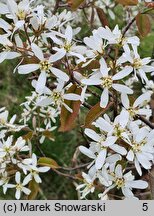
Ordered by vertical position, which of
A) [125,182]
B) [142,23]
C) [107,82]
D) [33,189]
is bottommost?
[33,189]

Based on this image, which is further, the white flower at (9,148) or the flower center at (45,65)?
the white flower at (9,148)

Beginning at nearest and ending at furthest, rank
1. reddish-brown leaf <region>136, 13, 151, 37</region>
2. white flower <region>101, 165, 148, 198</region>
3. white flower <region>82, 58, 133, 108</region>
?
white flower <region>82, 58, 133, 108</region> < white flower <region>101, 165, 148, 198</region> < reddish-brown leaf <region>136, 13, 151, 37</region>

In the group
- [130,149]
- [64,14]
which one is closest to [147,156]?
[130,149]

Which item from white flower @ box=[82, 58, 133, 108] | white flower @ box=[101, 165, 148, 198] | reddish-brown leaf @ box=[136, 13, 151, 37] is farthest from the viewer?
reddish-brown leaf @ box=[136, 13, 151, 37]

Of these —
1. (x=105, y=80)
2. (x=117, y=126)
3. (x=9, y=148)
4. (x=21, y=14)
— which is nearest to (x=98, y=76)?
(x=105, y=80)

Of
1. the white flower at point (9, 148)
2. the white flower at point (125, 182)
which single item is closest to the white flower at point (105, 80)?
the white flower at point (125, 182)

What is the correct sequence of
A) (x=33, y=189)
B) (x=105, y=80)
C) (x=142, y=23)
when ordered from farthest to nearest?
(x=33, y=189) < (x=142, y=23) < (x=105, y=80)

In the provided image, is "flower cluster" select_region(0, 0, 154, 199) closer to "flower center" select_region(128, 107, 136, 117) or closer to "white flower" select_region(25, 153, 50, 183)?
"flower center" select_region(128, 107, 136, 117)

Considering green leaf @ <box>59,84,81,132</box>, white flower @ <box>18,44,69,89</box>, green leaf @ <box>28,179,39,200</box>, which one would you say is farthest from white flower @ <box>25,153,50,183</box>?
white flower @ <box>18,44,69,89</box>

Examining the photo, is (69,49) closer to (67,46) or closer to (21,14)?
(67,46)

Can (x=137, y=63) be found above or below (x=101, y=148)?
above

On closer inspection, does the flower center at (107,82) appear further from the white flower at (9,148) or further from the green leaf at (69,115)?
the white flower at (9,148)

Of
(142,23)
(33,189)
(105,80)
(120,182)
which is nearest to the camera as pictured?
(105,80)
